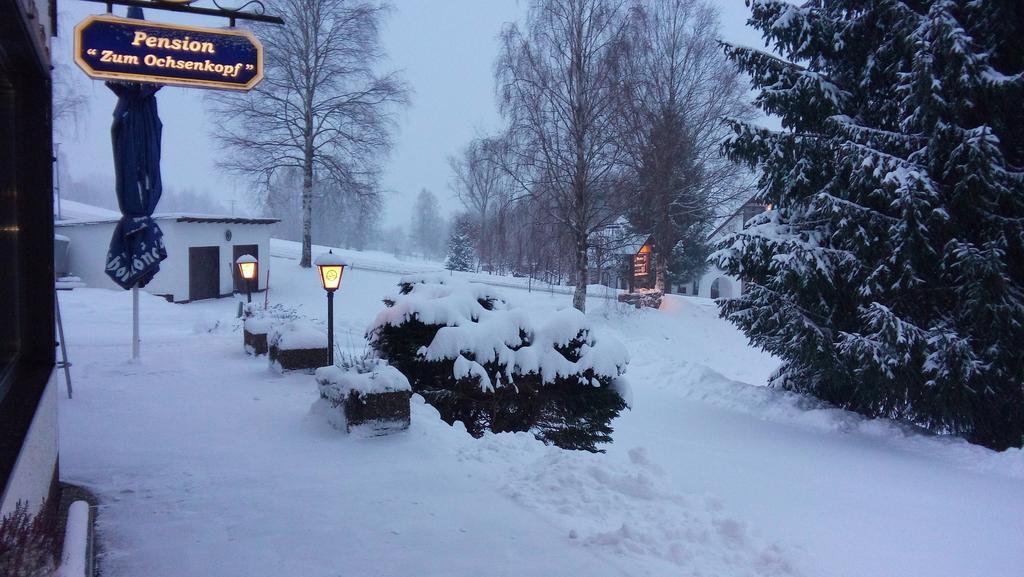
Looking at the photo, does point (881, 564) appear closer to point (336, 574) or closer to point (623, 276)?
point (336, 574)

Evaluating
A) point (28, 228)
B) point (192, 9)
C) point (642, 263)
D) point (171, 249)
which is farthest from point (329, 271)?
point (642, 263)

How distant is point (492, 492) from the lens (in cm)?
453

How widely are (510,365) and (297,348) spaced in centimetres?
374

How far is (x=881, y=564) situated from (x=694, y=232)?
2680cm

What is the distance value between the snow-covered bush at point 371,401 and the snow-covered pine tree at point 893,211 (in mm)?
6147

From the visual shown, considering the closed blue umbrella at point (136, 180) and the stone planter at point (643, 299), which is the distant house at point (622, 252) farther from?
the closed blue umbrella at point (136, 180)

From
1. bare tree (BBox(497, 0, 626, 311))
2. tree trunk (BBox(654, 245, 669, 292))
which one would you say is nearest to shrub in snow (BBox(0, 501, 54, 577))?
bare tree (BBox(497, 0, 626, 311))

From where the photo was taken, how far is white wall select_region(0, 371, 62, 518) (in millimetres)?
2279

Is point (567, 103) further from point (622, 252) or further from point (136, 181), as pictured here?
point (136, 181)

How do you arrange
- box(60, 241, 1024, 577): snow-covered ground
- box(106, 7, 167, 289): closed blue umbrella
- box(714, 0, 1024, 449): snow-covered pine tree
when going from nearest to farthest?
box(60, 241, 1024, 577): snow-covered ground < box(106, 7, 167, 289): closed blue umbrella < box(714, 0, 1024, 449): snow-covered pine tree

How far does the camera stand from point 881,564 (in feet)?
15.3

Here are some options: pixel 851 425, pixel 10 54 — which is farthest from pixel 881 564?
pixel 10 54

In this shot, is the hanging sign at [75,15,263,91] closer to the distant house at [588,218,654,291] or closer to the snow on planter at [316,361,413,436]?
the snow on planter at [316,361,413,436]

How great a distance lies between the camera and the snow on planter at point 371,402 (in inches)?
219
